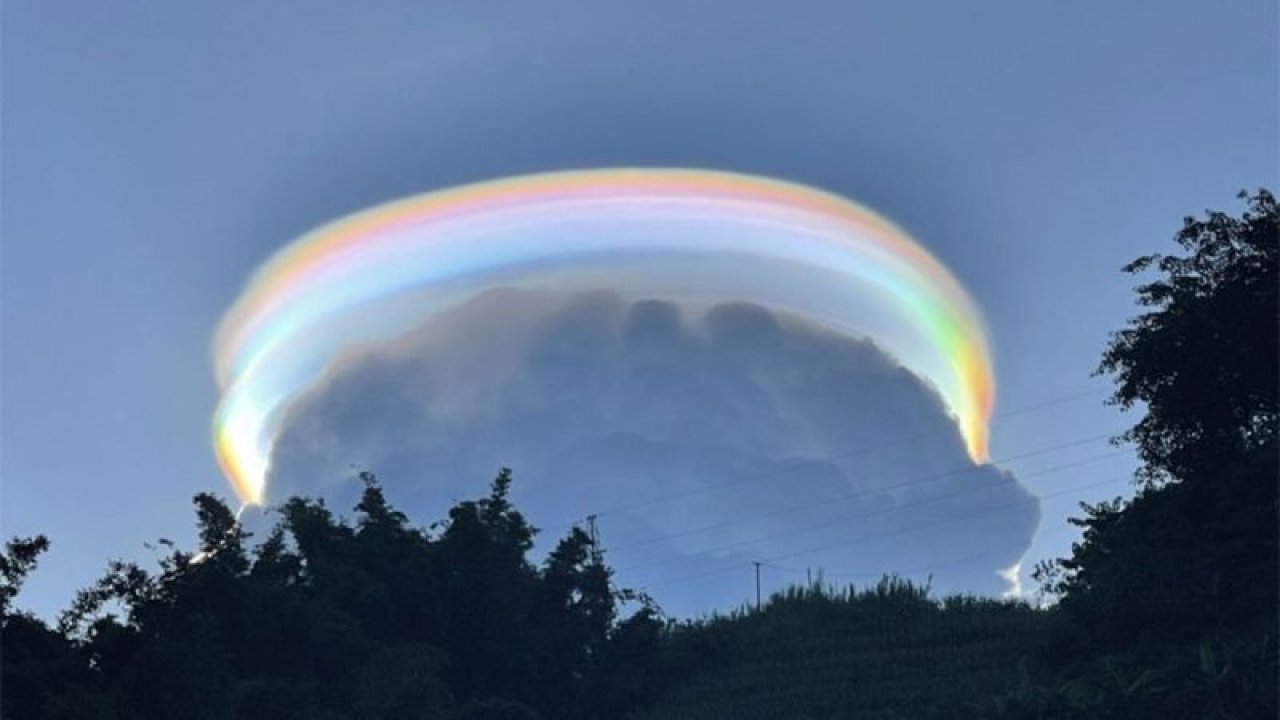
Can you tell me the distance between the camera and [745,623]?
42.0m

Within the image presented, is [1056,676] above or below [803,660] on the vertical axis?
below

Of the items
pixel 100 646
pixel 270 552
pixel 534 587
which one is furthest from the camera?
pixel 534 587

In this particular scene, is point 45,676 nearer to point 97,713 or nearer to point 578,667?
point 97,713

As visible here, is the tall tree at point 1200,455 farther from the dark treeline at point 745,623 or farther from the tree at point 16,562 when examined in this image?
the tree at point 16,562

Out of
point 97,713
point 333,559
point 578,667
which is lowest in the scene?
point 97,713

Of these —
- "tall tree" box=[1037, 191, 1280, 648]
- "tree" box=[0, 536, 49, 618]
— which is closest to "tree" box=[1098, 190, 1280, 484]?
"tall tree" box=[1037, 191, 1280, 648]

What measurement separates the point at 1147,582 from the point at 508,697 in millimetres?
14552

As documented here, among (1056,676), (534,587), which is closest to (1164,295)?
(1056,676)

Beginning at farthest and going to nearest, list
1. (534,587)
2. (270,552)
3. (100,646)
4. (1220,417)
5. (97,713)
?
1. (534,587)
2. (270,552)
3. (1220,417)
4. (100,646)
5. (97,713)

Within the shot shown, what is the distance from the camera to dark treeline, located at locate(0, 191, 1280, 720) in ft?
82.0

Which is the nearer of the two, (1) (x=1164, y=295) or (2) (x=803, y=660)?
(1) (x=1164, y=295)

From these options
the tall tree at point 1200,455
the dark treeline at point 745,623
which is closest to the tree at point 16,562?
the dark treeline at point 745,623

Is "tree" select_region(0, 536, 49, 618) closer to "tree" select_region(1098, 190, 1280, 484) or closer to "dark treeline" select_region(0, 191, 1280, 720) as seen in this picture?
"dark treeline" select_region(0, 191, 1280, 720)

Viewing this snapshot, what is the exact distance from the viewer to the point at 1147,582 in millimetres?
27391
